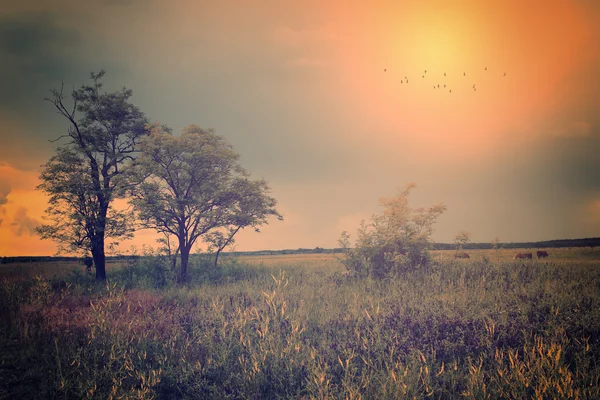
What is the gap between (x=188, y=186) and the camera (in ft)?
75.0

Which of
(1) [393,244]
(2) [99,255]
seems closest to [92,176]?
(2) [99,255]

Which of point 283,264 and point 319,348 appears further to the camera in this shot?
point 283,264

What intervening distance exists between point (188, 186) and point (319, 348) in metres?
18.0

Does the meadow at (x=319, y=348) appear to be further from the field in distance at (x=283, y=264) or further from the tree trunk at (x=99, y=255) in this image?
the tree trunk at (x=99, y=255)

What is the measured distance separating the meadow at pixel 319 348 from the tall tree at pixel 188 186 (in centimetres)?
937

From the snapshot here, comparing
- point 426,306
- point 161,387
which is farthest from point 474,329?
point 161,387

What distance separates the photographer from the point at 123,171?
22.6 m

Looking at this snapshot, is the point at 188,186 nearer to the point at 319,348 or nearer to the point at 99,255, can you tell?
the point at 99,255

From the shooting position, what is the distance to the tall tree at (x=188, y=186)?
2142 cm

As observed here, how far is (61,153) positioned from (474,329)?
27.0m

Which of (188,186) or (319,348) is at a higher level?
(188,186)

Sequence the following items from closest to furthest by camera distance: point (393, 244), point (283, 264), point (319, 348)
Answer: point (319, 348), point (393, 244), point (283, 264)

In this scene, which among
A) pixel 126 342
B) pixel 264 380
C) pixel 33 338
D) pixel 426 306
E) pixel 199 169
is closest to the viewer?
pixel 264 380

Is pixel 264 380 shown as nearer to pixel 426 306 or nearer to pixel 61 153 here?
pixel 426 306
